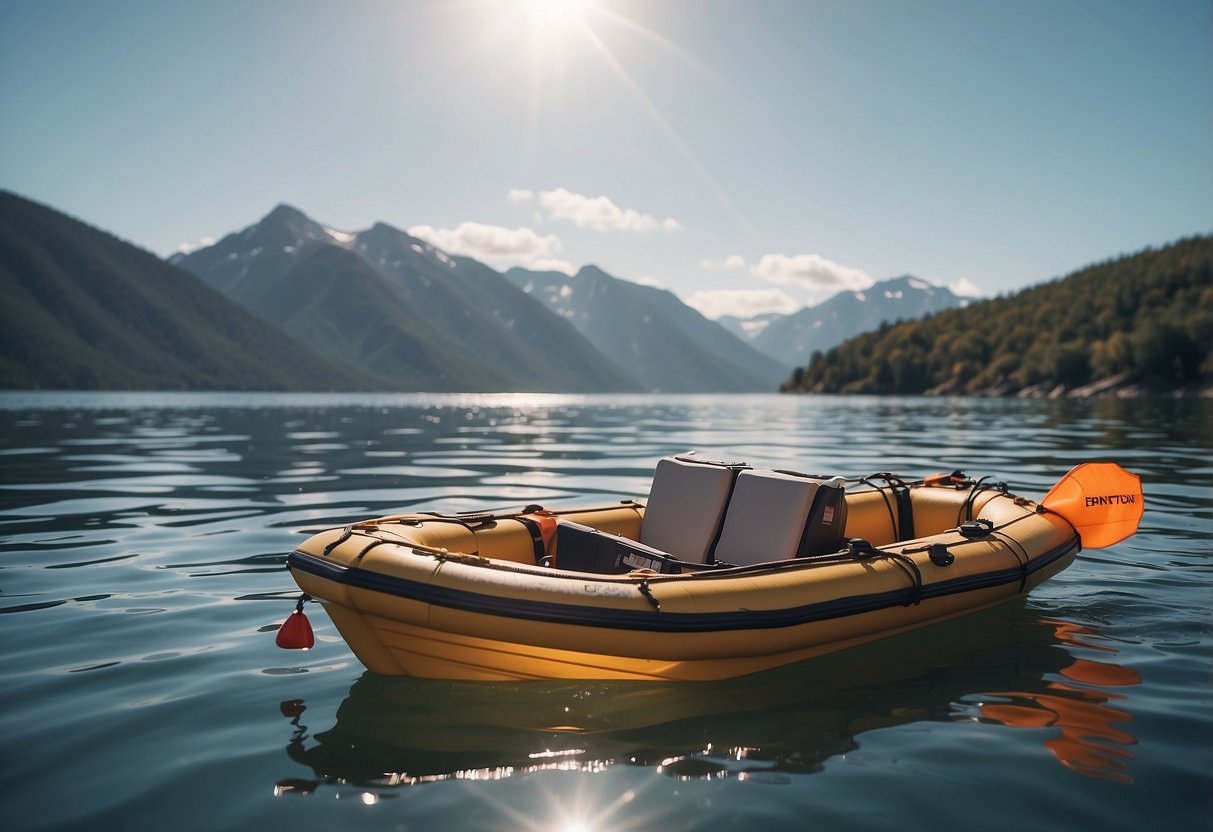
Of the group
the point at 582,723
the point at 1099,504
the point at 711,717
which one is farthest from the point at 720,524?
the point at 1099,504

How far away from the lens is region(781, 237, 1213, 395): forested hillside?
74.8m

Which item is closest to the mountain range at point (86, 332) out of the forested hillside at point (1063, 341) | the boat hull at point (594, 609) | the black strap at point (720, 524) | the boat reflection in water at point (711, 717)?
the forested hillside at point (1063, 341)

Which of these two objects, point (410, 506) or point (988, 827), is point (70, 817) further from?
point (410, 506)

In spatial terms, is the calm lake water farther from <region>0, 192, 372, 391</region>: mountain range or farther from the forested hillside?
<region>0, 192, 372, 391</region>: mountain range

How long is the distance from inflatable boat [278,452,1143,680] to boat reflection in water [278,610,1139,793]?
20 cm

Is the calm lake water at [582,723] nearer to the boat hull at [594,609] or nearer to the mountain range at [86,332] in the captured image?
the boat hull at [594,609]

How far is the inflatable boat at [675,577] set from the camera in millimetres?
5250

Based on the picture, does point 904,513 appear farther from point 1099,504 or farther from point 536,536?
point 536,536

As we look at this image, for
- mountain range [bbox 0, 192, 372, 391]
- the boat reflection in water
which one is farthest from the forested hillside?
mountain range [bbox 0, 192, 372, 391]

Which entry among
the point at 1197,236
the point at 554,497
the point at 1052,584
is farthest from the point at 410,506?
the point at 1197,236

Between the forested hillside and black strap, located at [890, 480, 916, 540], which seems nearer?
black strap, located at [890, 480, 916, 540]

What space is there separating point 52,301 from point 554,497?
675 ft

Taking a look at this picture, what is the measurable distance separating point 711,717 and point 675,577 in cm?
95

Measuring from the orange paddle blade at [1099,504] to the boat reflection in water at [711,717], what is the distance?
7.57 ft
